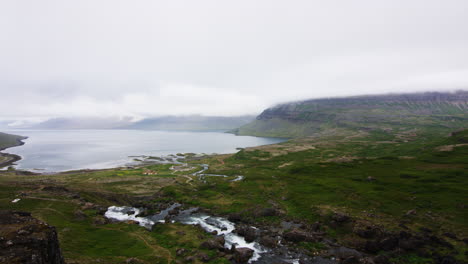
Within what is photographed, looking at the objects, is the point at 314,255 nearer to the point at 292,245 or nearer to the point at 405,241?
the point at 292,245

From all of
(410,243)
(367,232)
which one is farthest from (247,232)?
(410,243)

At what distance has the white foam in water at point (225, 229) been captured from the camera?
52.9m

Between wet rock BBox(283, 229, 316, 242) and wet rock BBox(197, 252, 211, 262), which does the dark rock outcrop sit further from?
wet rock BBox(283, 229, 316, 242)

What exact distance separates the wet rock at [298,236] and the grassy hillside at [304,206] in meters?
1.38

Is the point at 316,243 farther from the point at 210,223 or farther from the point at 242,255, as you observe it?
the point at 210,223

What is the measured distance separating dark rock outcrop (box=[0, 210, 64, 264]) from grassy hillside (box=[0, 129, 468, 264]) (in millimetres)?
14101

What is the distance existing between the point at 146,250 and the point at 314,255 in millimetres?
39313

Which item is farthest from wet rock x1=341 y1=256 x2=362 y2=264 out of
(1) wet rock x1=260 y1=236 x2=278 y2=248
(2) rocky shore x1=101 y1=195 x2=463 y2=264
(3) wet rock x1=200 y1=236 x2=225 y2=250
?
(3) wet rock x1=200 y1=236 x2=225 y2=250

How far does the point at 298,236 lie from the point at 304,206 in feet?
72.8

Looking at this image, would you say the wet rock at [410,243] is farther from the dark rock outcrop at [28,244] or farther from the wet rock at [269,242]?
the dark rock outcrop at [28,244]

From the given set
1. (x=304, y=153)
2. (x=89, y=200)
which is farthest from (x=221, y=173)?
(x=304, y=153)

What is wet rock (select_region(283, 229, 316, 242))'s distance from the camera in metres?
55.0

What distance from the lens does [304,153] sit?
197m

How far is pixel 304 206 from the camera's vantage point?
76125 millimetres
